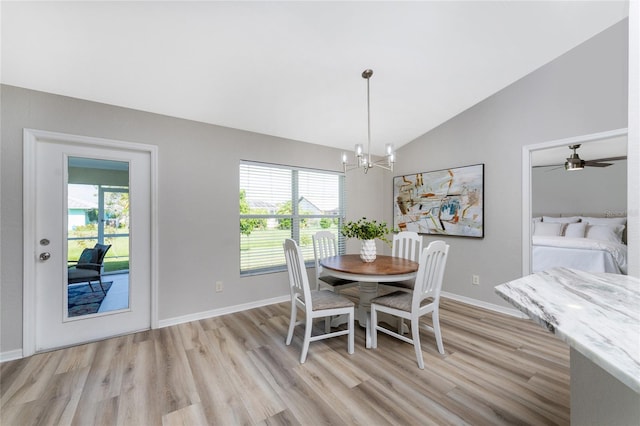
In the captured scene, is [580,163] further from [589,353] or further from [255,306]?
[255,306]

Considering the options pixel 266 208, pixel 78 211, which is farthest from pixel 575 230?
pixel 78 211

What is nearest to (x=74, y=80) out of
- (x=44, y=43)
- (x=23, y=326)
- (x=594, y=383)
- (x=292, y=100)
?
(x=44, y=43)

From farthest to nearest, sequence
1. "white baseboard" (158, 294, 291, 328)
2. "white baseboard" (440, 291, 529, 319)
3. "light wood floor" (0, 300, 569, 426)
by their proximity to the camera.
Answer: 1. "white baseboard" (440, 291, 529, 319)
2. "white baseboard" (158, 294, 291, 328)
3. "light wood floor" (0, 300, 569, 426)

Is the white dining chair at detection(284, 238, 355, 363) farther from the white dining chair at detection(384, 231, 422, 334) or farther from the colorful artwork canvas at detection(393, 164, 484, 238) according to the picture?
the colorful artwork canvas at detection(393, 164, 484, 238)

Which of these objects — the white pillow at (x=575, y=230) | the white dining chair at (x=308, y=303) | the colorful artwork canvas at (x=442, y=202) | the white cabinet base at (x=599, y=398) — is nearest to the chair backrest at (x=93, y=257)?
the white dining chair at (x=308, y=303)

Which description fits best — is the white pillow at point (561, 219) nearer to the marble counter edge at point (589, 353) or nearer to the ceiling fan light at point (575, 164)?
the ceiling fan light at point (575, 164)

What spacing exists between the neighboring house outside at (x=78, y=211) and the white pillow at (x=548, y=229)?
6811 mm

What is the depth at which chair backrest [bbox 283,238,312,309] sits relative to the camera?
214 centimetres

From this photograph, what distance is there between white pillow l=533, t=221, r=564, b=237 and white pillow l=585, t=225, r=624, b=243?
1.47 feet

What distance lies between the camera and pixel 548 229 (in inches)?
190

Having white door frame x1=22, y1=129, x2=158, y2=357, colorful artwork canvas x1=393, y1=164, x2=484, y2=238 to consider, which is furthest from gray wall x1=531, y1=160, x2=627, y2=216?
white door frame x1=22, y1=129, x2=158, y2=357

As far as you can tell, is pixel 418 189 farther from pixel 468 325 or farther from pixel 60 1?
pixel 60 1

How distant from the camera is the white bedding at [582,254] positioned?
11.7ft

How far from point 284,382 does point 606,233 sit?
541 cm
